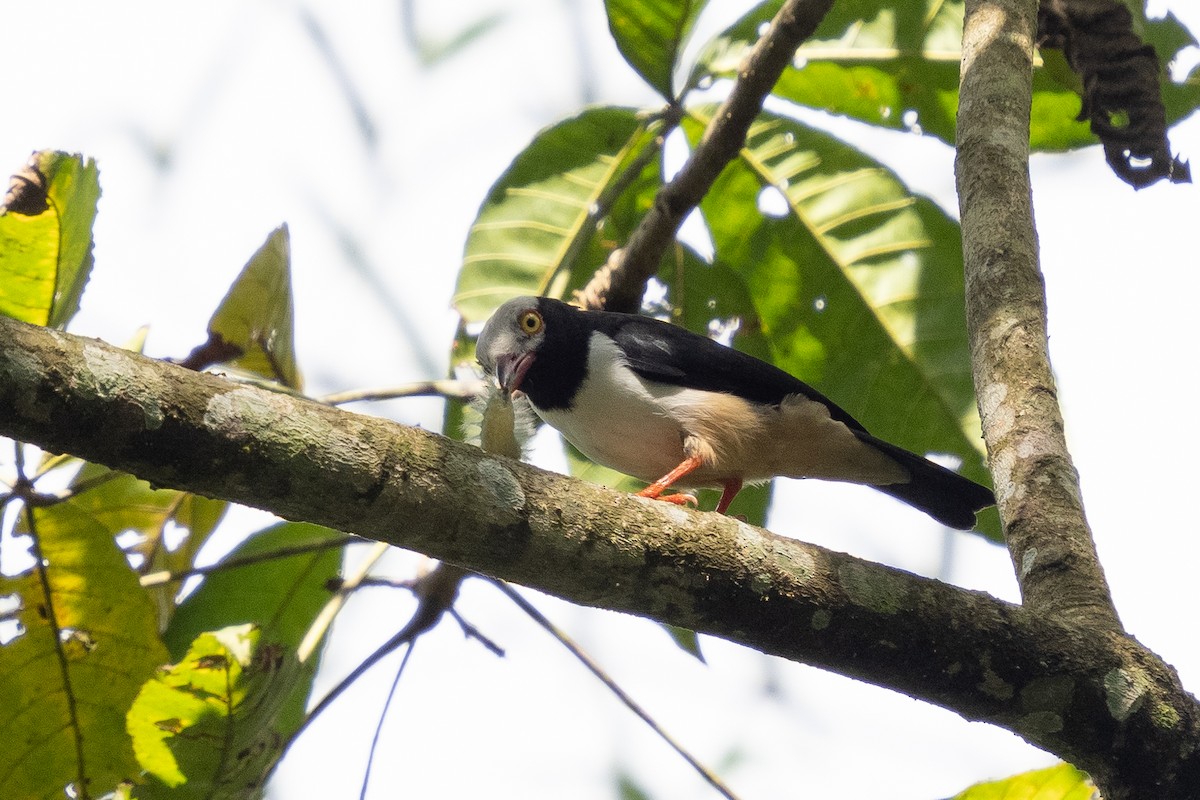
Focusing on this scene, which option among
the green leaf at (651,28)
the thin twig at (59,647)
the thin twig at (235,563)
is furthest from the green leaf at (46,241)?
the green leaf at (651,28)

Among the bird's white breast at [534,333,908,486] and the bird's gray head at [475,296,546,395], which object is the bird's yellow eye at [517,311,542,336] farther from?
the bird's white breast at [534,333,908,486]

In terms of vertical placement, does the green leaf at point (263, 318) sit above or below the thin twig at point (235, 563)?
above

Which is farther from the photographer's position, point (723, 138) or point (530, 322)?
point (530, 322)

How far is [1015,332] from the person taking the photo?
9.50ft

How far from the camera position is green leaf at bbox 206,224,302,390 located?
3.62m

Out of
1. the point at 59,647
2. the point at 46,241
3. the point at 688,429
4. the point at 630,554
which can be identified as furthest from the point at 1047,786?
the point at 46,241

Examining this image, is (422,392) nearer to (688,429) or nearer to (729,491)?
(688,429)

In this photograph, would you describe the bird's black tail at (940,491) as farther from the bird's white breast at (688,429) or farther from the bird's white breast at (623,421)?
the bird's white breast at (623,421)

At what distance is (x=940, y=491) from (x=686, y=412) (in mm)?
1025

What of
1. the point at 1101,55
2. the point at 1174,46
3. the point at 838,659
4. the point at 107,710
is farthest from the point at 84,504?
the point at 1174,46

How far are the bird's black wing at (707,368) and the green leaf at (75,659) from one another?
1.97 meters

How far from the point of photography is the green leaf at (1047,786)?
2684 millimetres

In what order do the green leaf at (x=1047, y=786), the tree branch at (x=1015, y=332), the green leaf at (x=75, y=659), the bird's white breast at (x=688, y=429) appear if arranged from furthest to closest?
1. the bird's white breast at (x=688, y=429)
2. the green leaf at (x=75, y=659)
3. the green leaf at (x=1047, y=786)
4. the tree branch at (x=1015, y=332)

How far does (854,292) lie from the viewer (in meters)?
4.26
